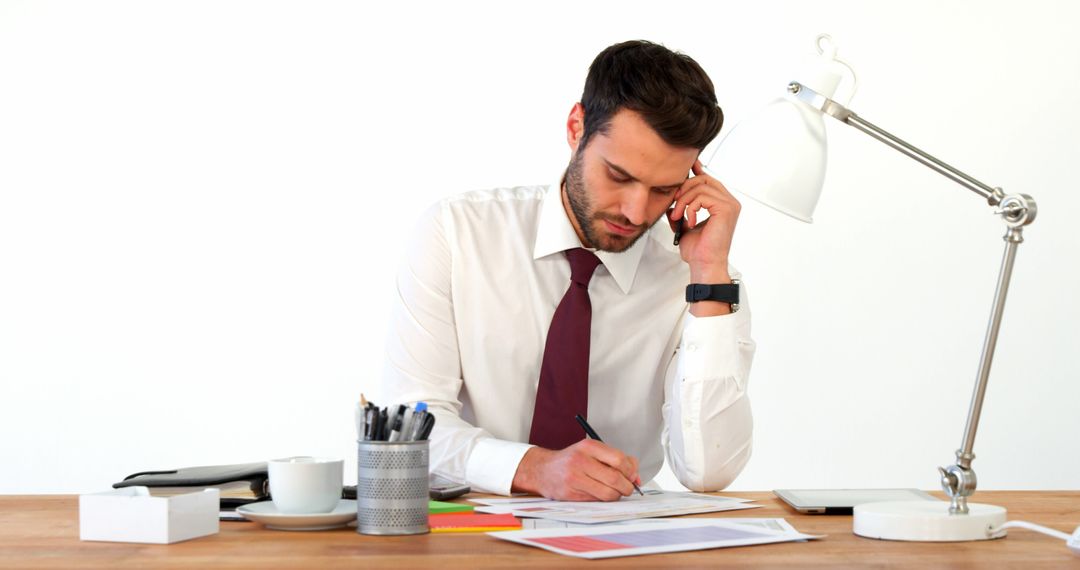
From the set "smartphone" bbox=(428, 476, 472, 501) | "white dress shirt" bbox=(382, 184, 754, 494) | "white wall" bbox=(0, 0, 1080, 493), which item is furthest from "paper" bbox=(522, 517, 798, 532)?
"white wall" bbox=(0, 0, 1080, 493)

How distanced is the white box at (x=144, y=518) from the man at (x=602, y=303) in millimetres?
613

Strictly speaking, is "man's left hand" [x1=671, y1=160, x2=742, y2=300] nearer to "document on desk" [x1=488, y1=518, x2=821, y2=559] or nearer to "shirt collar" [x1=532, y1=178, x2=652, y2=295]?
"shirt collar" [x1=532, y1=178, x2=652, y2=295]

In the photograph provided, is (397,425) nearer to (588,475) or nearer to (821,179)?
(588,475)

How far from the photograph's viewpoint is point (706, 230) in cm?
200

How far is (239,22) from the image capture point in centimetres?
365

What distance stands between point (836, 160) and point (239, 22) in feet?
6.93

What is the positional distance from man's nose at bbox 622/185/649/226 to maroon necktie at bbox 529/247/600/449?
7.3 inches

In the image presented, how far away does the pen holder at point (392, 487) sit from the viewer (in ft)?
4.02

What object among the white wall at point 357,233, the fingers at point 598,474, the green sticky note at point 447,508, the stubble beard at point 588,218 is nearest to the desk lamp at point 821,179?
the fingers at point 598,474

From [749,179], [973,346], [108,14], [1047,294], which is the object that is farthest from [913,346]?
[108,14]

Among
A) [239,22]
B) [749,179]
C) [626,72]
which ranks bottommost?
[749,179]

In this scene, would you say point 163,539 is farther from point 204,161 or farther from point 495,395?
point 204,161

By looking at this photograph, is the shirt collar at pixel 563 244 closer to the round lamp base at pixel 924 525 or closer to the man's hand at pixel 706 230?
the man's hand at pixel 706 230

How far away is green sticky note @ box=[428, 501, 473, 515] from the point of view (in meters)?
1.42
